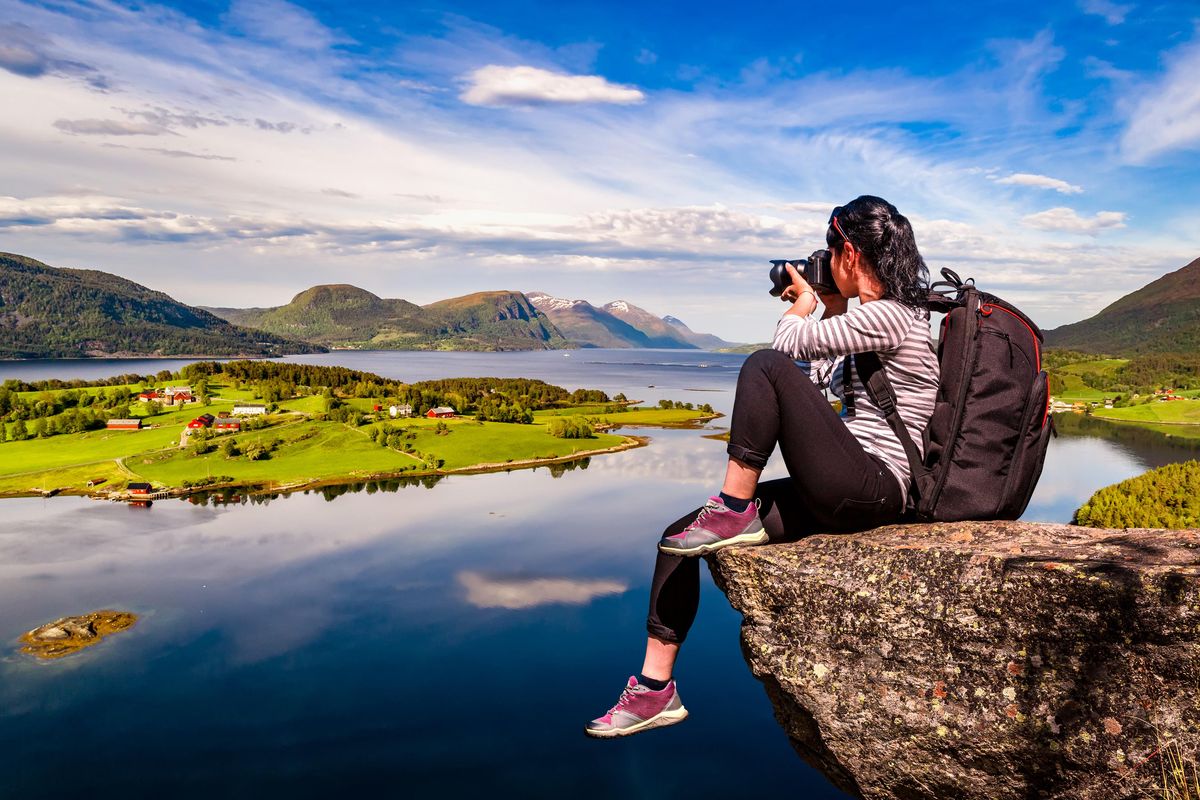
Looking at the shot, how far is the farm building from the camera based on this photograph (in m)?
94.8

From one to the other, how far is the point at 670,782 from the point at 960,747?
26491mm

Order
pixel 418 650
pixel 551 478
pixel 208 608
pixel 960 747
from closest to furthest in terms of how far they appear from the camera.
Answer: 1. pixel 960 747
2. pixel 418 650
3. pixel 208 608
4. pixel 551 478

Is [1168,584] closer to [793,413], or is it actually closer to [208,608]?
[793,413]

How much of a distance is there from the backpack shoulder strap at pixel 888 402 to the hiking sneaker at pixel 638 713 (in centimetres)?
222

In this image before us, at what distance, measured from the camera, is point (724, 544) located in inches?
191

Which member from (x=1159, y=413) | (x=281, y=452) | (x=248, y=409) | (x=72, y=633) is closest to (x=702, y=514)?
(x=72, y=633)

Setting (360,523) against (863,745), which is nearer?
(863,745)

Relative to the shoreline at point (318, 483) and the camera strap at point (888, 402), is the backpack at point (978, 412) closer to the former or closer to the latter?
the camera strap at point (888, 402)

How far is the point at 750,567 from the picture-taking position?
4.96 meters

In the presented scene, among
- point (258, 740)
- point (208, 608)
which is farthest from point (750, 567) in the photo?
point (208, 608)

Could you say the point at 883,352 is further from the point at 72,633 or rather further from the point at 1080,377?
the point at 1080,377

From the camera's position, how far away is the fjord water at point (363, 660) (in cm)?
2770

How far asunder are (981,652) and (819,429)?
1.60 m

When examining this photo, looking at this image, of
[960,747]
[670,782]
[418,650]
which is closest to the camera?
[960,747]
